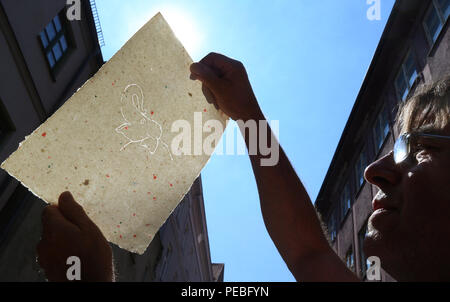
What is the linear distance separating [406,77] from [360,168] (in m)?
5.48

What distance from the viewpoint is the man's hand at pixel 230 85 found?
1.93 metres

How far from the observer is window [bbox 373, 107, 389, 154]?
15.5 m

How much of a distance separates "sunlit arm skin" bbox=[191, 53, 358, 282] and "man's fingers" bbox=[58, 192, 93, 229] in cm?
84

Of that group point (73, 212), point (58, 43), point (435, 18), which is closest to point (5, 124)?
point (58, 43)

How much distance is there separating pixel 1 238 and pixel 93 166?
9090 mm

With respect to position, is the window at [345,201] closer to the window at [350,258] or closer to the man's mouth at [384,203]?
the window at [350,258]

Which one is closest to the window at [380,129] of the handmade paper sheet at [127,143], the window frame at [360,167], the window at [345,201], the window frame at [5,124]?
the window frame at [360,167]

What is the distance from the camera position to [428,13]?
12562 millimetres

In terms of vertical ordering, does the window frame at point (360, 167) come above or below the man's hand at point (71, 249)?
above

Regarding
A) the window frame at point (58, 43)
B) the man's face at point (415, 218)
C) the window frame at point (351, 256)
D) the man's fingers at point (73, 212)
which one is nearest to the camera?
the man's fingers at point (73, 212)

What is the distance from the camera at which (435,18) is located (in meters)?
11.8

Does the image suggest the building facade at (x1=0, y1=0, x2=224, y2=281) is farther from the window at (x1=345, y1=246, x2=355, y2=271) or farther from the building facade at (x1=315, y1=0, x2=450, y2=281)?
the building facade at (x1=315, y1=0, x2=450, y2=281)

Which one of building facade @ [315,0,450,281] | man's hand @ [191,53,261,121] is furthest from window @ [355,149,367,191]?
man's hand @ [191,53,261,121]

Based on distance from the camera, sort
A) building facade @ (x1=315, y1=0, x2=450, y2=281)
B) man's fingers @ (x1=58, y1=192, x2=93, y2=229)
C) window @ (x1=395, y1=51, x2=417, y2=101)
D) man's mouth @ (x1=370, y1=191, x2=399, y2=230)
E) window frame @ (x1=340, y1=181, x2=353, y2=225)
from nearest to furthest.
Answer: man's fingers @ (x1=58, y1=192, x2=93, y2=229), man's mouth @ (x1=370, y1=191, x2=399, y2=230), building facade @ (x1=315, y1=0, x2=450, y2=281), window @ (x1=395, y1=51, x2=417, y2=101), window frame @ (x1=340, y1=181, x2=353, y2=225)
